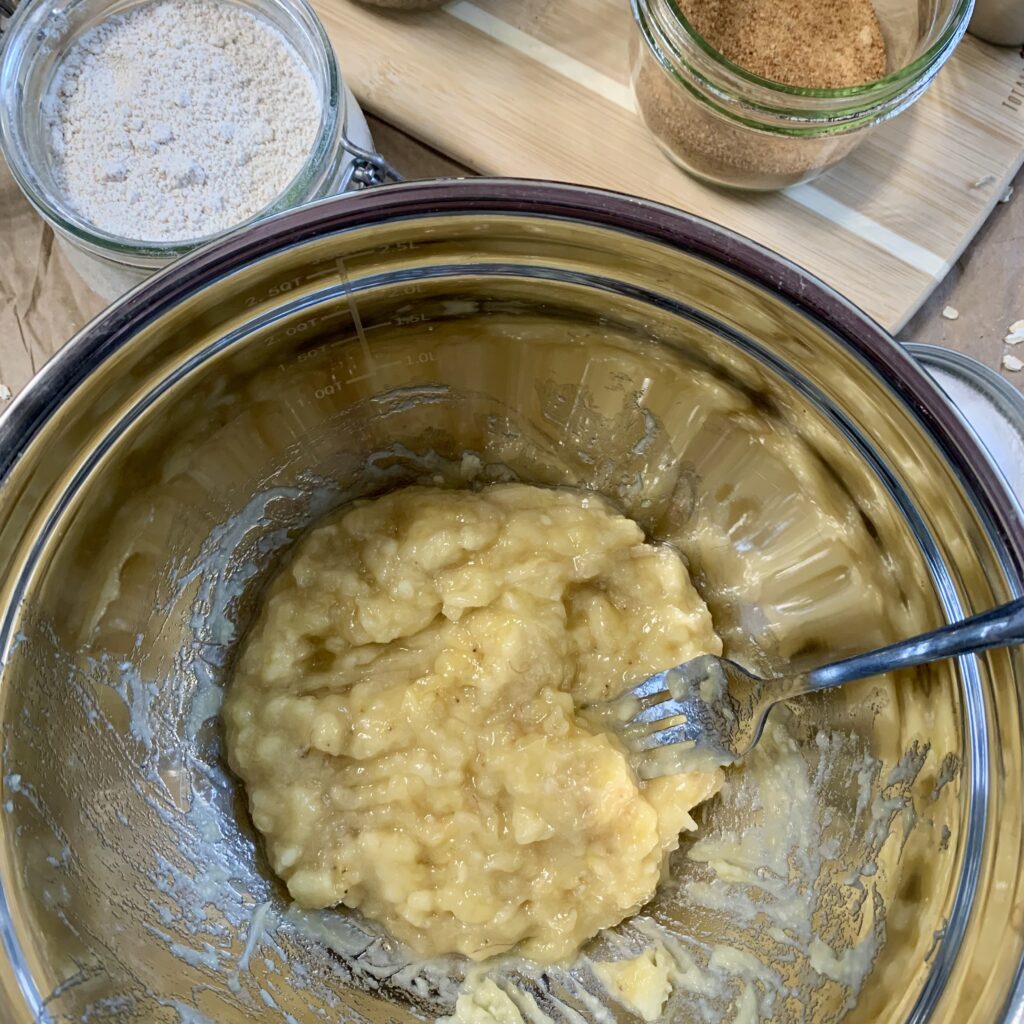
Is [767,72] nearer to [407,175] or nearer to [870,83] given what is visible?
[870,83]

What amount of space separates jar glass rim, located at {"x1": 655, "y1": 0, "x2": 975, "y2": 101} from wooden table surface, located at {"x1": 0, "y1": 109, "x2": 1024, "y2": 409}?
1.14 feet

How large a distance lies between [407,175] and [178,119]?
0.97 feet

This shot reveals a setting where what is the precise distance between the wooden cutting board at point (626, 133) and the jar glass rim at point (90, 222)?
14 cm

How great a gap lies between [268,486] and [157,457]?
0.52 feet

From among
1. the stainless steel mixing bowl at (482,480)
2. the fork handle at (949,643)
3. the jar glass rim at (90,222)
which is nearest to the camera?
the fork handle at (949,643)

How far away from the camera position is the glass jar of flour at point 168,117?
3.71 feet

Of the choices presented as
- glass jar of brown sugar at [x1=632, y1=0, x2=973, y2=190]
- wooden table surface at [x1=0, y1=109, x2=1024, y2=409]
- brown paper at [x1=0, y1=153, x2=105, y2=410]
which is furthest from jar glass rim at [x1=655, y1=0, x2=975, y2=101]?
brown paper at [x1=0, y1=153, x2=105, y2=410]

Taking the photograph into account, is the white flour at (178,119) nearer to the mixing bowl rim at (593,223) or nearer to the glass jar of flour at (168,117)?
the glass jar of flour at (168,117)

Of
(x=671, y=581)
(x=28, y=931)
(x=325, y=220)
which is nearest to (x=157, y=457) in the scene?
(x=325, y=220)

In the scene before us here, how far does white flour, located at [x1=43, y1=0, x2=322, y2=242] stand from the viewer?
115 cm

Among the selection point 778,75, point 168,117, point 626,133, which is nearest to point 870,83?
point 778,75

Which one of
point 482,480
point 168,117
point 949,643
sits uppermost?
point 949,643

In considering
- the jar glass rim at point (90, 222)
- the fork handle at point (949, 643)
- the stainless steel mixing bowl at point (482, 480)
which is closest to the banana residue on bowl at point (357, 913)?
the stainless steel mixing bowl at point (482, 480)

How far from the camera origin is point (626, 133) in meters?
1.27
